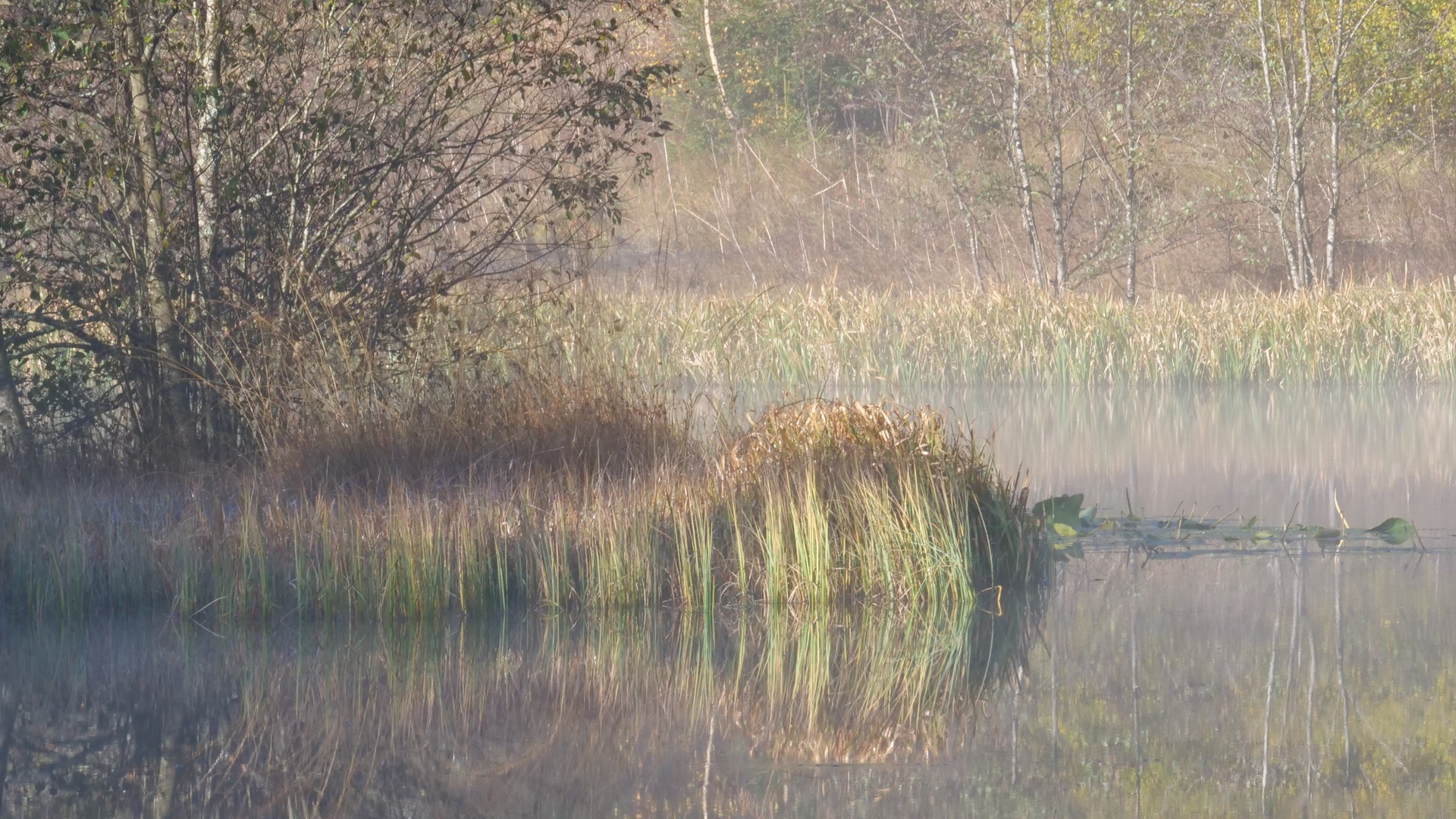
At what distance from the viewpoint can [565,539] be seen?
19.0 ft

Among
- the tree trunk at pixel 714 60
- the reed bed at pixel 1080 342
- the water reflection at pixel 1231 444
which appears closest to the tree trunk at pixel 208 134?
the water reflection at pixel 1231 444

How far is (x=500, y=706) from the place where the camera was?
15.2ft

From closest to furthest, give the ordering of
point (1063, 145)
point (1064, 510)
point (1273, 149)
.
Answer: point (1064, 510) < point (1273, 149) < point (1063, 145)

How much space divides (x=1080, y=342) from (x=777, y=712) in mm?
10298

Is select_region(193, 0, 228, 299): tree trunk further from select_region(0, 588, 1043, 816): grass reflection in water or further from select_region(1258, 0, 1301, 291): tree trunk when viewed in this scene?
select_region(1258, 0, 1301, 291): tree trunk

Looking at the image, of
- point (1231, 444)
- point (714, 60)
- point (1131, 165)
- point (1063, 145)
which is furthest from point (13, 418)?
point (1063, 145)

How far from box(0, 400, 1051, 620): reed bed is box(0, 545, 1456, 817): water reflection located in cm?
19

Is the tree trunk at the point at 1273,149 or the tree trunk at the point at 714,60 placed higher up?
the tree trunk at the point at 714,60

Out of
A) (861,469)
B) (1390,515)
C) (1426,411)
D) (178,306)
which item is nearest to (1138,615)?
(861,469)

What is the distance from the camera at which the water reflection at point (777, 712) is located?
3.83 m

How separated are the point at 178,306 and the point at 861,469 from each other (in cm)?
315

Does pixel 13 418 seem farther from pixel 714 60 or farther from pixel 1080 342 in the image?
pixel 714 60

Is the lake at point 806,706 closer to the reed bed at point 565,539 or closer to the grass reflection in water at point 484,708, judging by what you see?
the grass reflection in water at point 484,708

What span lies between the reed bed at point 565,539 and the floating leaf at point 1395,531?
1792 mm
